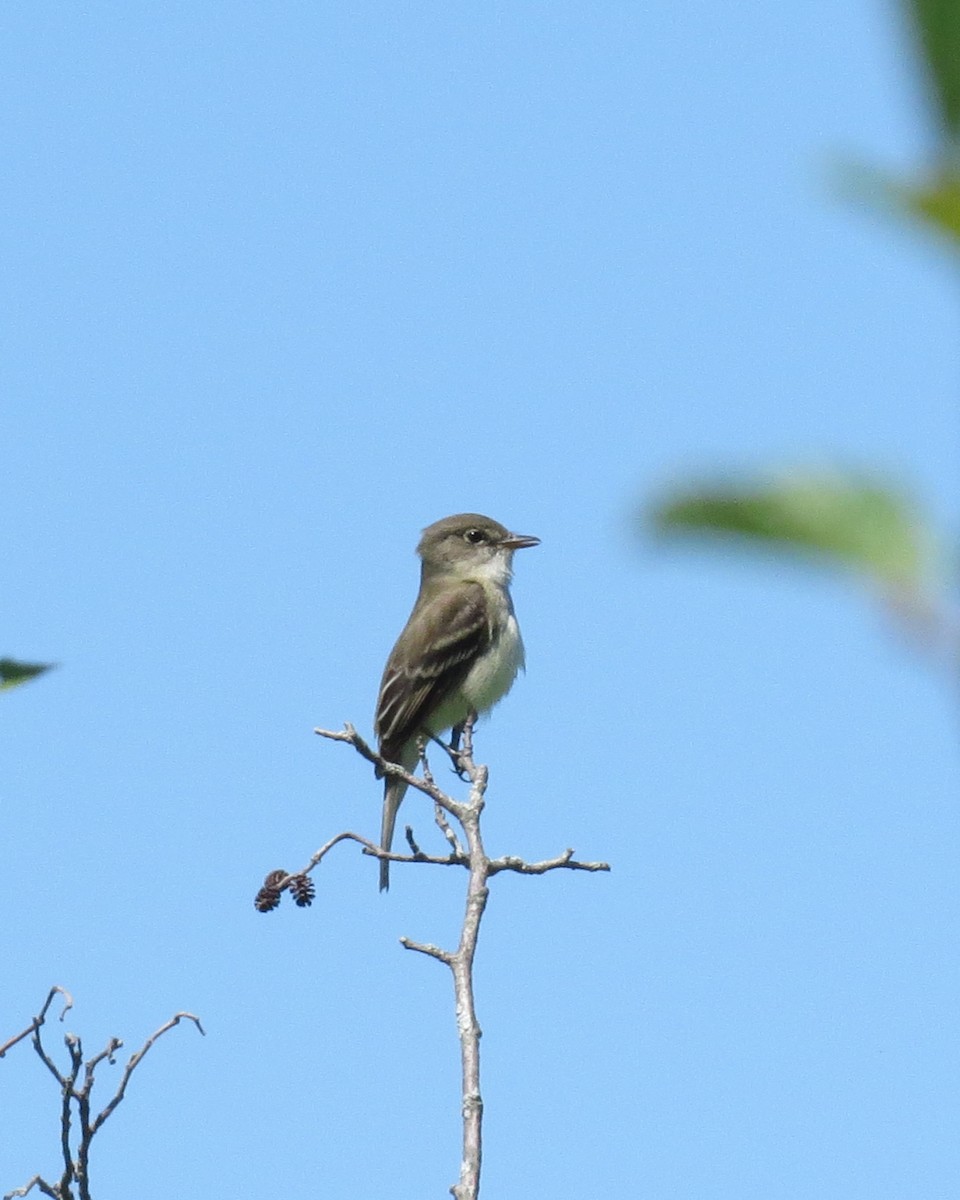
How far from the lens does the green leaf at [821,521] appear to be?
0.92 metres

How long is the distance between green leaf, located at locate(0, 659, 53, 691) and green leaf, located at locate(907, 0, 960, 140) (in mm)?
1380

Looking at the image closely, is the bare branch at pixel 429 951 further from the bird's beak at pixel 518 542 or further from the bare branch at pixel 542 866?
the bird's beak at pixel 518 542

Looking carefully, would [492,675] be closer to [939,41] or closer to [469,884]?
[469,884]

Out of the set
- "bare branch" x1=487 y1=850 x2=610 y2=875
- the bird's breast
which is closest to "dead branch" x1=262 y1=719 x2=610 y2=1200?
"bare branch" x1=487 y1=850 x2=610 y2=875

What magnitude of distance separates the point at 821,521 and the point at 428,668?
10.3 m

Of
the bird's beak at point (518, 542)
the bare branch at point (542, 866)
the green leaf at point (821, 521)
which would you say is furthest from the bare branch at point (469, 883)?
the bird's beak at point (518, 542)

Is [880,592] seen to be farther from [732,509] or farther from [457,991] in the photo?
[457,991]

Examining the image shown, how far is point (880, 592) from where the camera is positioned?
90 centimetres

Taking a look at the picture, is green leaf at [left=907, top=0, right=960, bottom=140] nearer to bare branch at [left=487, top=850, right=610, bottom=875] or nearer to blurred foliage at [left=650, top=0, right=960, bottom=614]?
blurred foliage at [left=650, top=0, right=960, bottom=614]

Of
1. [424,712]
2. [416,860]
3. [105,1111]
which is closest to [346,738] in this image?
[416,860]

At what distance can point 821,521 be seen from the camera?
958 mm

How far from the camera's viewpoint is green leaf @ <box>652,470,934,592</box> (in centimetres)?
92

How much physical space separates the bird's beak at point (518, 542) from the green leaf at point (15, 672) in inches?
408

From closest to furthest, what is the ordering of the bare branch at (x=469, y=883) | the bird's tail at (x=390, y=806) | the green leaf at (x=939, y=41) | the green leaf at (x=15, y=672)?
the green leaf at (x=939, y=41) < the green leaf at (x=15, y=672) < the bare branch at (x=469, y=883) < the bird's tail at (x=390, y=806)
